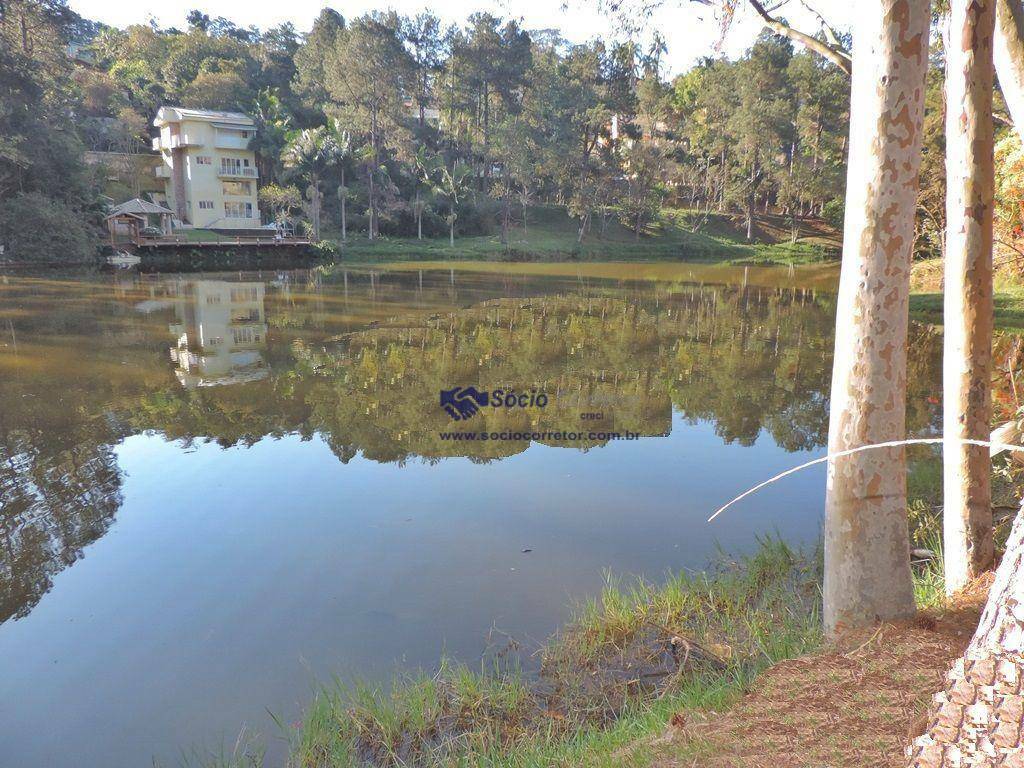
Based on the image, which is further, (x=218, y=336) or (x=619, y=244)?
(x=619, y=244)

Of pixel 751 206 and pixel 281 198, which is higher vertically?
pixel 751 206

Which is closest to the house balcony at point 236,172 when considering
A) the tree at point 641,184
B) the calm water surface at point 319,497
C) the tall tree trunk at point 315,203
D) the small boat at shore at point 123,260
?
the tall tree trunk at point 315,203

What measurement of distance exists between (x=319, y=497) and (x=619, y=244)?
4021 cm

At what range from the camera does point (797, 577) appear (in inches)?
192

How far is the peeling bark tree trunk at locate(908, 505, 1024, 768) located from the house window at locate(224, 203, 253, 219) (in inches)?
1733

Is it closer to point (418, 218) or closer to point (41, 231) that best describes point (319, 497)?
point (41, 231)

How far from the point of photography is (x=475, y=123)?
46.8 m

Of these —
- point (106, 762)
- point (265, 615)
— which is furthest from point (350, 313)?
point (106, 762)

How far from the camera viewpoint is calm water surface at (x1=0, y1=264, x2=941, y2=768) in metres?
4.16

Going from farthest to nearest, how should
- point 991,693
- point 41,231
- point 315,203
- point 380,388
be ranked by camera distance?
point 315,203 < point 41,231 < point 380,388 < point 991,693

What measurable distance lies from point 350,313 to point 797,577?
15.1 meters

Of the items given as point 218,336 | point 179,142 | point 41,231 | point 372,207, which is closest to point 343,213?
point 372,207

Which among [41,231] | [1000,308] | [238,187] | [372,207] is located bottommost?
[1000,308]

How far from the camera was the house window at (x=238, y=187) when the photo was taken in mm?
41094
